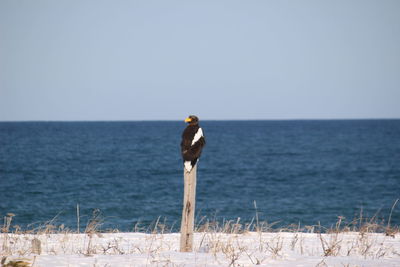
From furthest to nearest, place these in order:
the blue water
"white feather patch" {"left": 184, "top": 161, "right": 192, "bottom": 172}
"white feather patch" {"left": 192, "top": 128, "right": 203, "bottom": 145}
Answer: the blue water, "white feather patch" {"left": 192, "top": 128, "right": 203, "bottom": 145}, "white feather patch" {"left": 184, "top": 161, "right": 192, "bottom": 172}

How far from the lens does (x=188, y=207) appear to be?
23.9 ft

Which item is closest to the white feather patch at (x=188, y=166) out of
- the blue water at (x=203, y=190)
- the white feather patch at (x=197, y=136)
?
the white feather patch at (x=197, y=136)

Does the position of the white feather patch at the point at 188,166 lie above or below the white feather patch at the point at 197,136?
below

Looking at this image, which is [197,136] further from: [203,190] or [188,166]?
[203,190]

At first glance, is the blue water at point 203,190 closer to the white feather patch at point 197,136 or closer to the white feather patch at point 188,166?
the white feather patch at point 197,136

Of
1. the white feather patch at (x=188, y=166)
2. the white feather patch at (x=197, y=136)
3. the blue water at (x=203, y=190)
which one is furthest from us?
the blue water at (x=203, y=190)

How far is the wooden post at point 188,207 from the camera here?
284 inches

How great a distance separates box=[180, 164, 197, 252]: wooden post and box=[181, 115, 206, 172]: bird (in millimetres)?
112

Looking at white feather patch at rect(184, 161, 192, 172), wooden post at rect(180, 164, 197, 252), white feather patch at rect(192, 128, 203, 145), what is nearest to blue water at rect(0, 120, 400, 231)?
wooden post at rect(180, 164, 197, 252)

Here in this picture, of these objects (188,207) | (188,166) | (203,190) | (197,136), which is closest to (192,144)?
(197,136)

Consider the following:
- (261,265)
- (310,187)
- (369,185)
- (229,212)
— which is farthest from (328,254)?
(369,185)

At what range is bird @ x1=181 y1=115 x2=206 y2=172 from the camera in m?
7.23

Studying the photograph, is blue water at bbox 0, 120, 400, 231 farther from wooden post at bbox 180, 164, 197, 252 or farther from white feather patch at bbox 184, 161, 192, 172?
white feather patch at bbox 184, 161, 192, 172

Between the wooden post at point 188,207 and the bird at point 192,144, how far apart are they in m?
0.11
